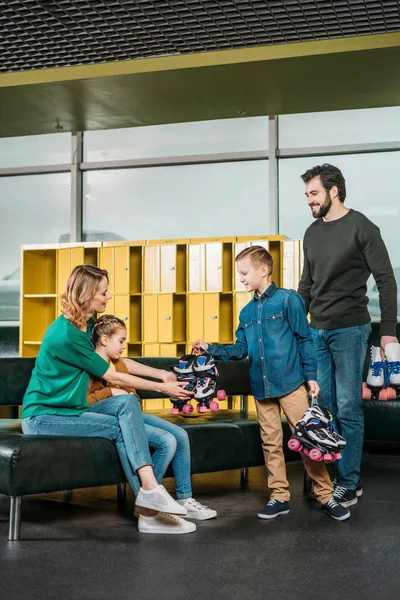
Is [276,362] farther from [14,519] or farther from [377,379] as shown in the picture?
[14,519]

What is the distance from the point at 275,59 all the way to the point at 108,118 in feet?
7.02

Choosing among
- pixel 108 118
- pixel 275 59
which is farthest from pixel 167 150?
pixel 275 59

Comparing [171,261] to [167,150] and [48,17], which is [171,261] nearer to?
[167,150]

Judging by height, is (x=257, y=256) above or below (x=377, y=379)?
above

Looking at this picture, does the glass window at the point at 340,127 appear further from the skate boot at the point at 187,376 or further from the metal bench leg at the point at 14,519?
the metal bench leg at the point at 14,519

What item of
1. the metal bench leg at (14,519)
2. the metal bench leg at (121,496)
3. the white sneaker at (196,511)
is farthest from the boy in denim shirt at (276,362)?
the metal bench leg at (14,519)

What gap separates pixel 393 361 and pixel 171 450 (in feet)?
3.48

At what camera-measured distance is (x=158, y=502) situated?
299 cm

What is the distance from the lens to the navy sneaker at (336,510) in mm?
3242

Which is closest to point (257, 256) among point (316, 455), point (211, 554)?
point (316, 455)

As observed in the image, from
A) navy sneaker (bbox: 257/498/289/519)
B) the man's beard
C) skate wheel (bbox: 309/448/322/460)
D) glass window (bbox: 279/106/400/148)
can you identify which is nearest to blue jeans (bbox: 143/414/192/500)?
navy sneaker (bbox: 257/498/289/519)

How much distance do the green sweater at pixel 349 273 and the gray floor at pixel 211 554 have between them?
2.92ft

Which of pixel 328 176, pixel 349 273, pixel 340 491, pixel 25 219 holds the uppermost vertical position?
pixel 25 219

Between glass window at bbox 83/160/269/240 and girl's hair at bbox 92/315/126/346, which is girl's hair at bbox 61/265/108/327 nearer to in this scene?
girl's hair at bbox 92/315/126/346
